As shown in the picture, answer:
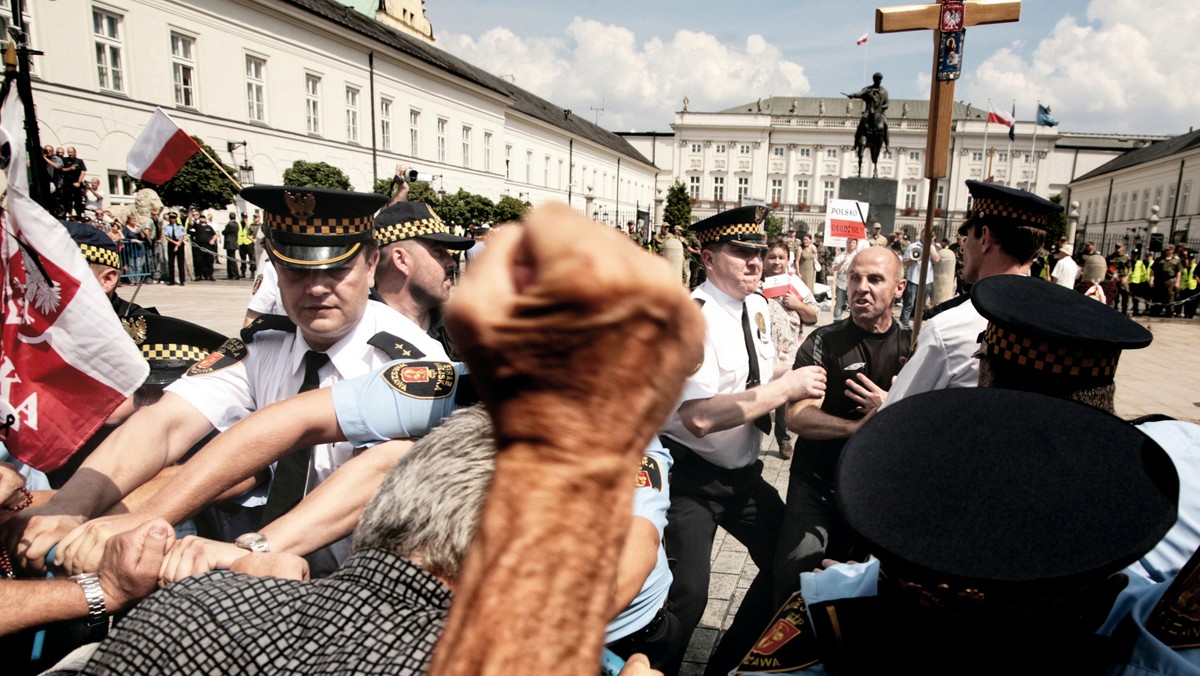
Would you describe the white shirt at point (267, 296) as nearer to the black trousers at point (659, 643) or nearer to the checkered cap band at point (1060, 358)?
the black trousers at point (659, 643)

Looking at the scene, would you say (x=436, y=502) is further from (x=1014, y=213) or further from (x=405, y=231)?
(x=405, y=231)

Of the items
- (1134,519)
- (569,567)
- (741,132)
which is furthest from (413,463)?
(741,132)

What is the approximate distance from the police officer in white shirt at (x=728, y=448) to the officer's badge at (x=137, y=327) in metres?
2.60

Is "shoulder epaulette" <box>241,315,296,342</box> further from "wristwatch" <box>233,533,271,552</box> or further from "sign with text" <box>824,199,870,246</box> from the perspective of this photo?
"sign with text" <box>824,199,870,246</box>

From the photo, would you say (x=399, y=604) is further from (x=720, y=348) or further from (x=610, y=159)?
(x=610, y=159)

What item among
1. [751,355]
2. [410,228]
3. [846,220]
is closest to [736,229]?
[751,355]

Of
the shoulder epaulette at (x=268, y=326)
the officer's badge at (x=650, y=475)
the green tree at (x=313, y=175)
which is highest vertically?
the green tree at (x=313, y=175)

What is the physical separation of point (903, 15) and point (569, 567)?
175 inches

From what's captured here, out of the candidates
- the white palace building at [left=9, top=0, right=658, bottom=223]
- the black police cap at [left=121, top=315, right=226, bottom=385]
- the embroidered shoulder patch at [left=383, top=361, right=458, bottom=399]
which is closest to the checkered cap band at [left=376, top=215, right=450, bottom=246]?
the black police cap at [left=121, top=315, right=226, bottom=385]

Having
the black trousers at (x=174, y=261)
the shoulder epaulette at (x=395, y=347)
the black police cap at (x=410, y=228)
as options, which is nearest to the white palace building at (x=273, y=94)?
the black trousers at (x=174, y=261)

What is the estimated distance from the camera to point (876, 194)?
1711 centimetres

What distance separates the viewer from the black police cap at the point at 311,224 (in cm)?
238

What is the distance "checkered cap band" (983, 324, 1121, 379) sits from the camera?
1.58 meters

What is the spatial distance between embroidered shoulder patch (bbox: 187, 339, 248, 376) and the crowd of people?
1cm
